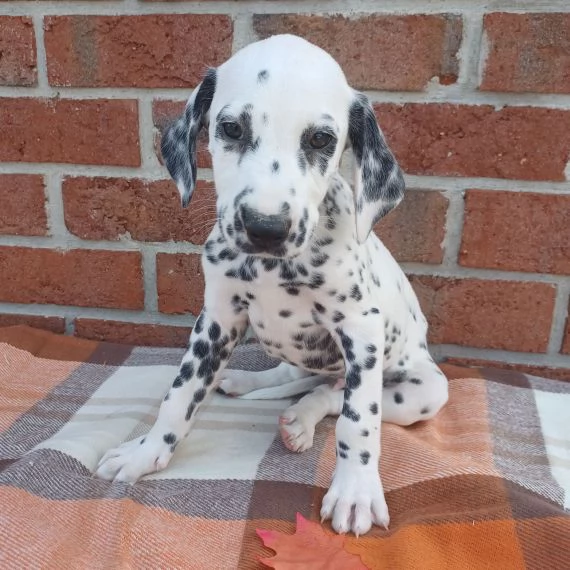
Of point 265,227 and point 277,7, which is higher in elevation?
point 277,7

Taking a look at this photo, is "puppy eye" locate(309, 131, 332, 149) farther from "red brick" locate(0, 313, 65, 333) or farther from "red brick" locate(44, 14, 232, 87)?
"red brick" locate(0, 313, 65, 333)

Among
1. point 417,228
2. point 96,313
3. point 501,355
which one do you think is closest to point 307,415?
point 417,228

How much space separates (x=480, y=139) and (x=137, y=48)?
1.24 meters

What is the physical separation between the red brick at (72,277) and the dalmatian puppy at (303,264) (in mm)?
849

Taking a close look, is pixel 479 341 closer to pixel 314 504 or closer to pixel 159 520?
pixel 314 504

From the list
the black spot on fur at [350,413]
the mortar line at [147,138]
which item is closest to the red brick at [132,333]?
the mortar line at [147,138]

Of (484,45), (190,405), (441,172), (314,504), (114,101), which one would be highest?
(484,45)

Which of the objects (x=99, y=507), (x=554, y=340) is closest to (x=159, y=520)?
(x=99, y=507)

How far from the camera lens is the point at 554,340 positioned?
2.38m

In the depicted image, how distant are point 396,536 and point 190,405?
2.14ft

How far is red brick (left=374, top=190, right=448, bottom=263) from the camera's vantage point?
229 centimetres

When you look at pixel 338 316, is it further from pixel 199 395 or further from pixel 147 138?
pixel 147 138

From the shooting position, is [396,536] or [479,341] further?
[479,341]

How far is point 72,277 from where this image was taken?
102 inches
